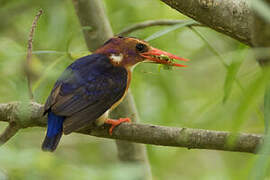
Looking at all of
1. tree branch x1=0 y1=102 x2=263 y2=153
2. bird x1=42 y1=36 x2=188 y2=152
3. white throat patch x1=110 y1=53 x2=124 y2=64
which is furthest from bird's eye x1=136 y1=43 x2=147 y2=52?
tree branch x1=0 y1=102 x2=263 y2=153

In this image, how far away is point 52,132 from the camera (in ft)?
8.38

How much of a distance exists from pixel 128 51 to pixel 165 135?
3.89 feet

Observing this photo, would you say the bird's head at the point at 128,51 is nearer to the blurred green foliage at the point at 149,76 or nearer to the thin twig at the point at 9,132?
the blurred green foliage at the point at 149,76

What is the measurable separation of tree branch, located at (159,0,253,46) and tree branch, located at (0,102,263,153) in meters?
0.42

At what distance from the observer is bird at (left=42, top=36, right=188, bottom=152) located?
2.57 m

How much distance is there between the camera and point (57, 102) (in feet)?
8.78

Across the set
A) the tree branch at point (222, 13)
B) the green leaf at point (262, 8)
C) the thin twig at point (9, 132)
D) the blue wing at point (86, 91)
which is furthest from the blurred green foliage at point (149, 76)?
the green leaf at point (262, 8)

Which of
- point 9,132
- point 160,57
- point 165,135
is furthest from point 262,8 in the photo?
point 160,57

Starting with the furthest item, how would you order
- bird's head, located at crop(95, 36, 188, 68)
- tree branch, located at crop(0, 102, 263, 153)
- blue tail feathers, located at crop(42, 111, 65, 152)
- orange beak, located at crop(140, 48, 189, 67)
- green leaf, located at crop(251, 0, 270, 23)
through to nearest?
bird's head, located at crop(95, 36, 188, 68), orange beak, located at crop(140, 48, 189, 67), blue tail feathers, located at crop(42, 111, 65, 152), tree branch, located at crop(0, 102, 263, 153), green leaf, located at crop(251, 0, 270, 23)

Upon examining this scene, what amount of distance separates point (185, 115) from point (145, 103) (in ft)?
1.07

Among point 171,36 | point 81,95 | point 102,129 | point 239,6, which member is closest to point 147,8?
point 171,36

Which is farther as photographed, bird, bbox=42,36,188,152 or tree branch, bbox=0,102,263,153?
bird, bbox=42,36,188,152

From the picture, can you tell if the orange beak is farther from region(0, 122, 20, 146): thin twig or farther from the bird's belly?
region(0, 122, 20, 146): thin twig

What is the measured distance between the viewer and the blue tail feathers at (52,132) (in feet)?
8.32
